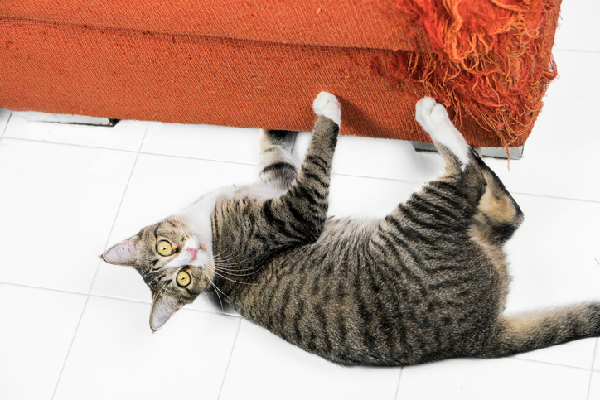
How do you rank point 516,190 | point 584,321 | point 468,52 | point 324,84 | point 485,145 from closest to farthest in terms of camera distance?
point 468,52, point 584,321, point 324,84, point 485,145, point 516,190

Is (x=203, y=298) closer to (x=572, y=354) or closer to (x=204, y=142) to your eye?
(x=204, y=142)

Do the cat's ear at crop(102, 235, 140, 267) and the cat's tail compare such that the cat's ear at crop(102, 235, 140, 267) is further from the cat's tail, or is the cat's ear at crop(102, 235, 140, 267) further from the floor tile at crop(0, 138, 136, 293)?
the cat's tail

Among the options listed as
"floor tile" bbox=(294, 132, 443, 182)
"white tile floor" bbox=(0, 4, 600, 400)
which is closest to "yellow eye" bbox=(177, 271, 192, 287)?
"white tile floor" bbox=(0, 4, 600, 400)

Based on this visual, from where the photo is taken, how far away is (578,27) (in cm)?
167

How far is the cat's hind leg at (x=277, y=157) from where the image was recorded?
1.65 metres

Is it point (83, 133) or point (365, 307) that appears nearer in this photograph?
point (365, 307)

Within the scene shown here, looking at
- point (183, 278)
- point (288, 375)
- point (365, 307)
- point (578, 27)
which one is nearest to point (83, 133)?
point (183, 278)

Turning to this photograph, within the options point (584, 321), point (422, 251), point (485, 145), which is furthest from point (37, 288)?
point (584, 321)

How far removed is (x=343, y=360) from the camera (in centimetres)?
134

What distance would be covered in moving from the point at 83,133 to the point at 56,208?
279 mm

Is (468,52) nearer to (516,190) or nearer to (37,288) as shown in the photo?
(516,190)

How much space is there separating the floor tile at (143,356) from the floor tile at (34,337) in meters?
0.04

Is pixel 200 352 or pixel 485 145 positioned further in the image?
pixel 200 352

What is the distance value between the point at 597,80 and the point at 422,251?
2.74 feet
